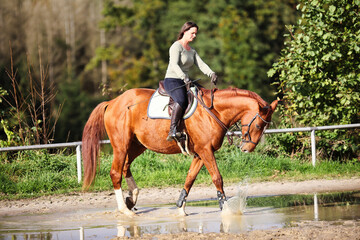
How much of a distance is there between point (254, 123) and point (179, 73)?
1.43 metres

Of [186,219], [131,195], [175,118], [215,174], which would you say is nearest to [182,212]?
[186,219]

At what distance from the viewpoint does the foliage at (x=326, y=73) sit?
13266mm

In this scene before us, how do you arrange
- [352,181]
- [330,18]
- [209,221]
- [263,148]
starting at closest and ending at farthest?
[209,221], [352,181], [330,18], [263,148]

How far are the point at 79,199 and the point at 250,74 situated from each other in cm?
2280

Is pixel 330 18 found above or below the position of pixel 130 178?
above

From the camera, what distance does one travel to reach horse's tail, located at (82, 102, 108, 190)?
9.95 m

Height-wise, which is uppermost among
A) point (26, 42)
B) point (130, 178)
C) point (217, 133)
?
point (217, 133)

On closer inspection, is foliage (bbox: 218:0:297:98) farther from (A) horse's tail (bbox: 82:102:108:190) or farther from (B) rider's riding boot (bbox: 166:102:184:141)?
(B) rider's riding boot (bbox: 166:102:184:141)

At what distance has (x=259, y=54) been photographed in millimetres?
34188

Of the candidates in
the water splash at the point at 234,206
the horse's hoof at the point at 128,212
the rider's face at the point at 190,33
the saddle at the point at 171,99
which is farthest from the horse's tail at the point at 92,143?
the water splash at the point at 234,206

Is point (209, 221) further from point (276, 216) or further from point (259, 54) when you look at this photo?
point (259, 54)

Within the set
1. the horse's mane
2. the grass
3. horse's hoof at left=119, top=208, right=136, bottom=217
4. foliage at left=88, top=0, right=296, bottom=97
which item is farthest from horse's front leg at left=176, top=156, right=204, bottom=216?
foliage at left=88, top=0, right=296, bottom=97

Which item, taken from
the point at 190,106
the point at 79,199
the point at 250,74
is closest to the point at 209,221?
the point at 190,106

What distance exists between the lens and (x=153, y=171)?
520 inches
